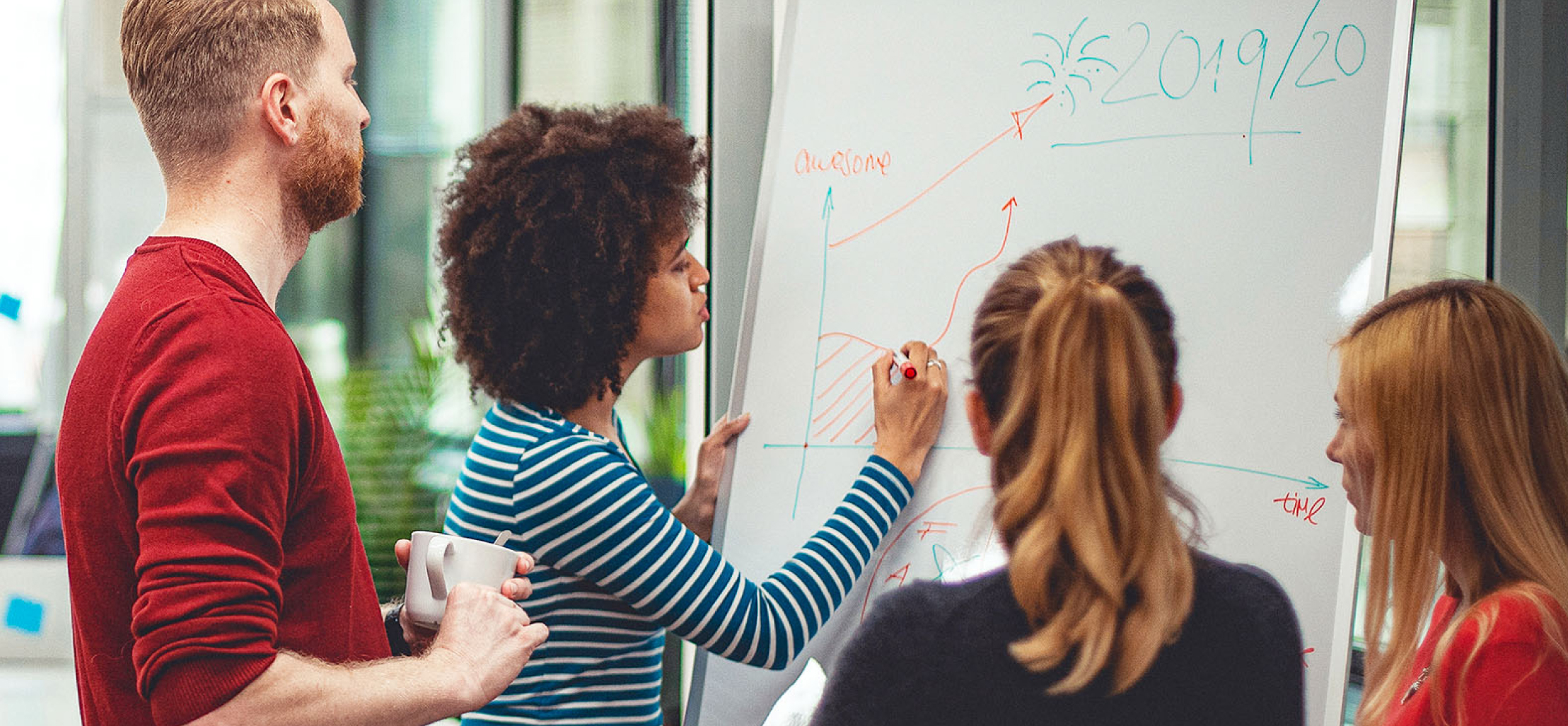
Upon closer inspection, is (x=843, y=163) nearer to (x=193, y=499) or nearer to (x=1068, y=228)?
(x=1068, y=228)

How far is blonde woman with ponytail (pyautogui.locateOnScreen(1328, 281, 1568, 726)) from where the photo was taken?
0.94 metres

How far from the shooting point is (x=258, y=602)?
32.8 inches

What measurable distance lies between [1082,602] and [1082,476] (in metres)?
0.10

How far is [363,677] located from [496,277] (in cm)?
57

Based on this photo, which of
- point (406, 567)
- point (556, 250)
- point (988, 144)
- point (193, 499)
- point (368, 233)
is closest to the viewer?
point (193, 499)

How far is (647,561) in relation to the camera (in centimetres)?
118

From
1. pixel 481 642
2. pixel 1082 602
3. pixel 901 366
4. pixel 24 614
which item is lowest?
pixel 24 614

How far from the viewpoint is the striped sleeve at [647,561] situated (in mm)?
1176

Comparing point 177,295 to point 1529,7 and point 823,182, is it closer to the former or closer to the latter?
point 823,182

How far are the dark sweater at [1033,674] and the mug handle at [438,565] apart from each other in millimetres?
443

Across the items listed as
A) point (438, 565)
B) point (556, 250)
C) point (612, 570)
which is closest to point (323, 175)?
point (556, 250)

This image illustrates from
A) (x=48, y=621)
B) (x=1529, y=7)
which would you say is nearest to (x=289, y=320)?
(x=48, y=621)

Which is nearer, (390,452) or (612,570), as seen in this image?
(612,570)

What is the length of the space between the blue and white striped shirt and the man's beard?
0.32m
